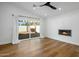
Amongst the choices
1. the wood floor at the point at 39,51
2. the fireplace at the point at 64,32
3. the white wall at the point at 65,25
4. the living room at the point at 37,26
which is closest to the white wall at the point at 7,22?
the living room at the point at 37,26

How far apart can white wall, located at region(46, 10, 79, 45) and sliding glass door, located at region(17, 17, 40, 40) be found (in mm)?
1063

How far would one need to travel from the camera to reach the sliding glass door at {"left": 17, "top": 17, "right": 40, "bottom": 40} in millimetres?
5831

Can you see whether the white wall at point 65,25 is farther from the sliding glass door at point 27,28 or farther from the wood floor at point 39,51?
the sliding glass door at point 27,28

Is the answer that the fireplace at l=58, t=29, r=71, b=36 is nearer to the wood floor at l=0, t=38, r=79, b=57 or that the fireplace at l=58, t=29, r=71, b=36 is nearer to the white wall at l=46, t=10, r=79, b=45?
the white wall at l=46, t=10, r=79, b=45

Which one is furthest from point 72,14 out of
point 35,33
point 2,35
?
point 2,35

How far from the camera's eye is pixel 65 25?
17.8 ft

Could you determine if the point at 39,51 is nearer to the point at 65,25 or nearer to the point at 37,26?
the point at 65,25

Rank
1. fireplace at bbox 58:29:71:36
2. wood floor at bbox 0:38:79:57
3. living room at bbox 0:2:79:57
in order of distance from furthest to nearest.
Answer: fireplace at bbox 58:29:71:36
living room at bbox 0:2:79:57
wood floor at bbox 0:38:79:57

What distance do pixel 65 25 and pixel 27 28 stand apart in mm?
2903

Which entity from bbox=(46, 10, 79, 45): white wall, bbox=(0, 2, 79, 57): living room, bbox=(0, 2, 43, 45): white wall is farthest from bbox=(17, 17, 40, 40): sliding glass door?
bbox=(46, 10, 79, 45): white wall

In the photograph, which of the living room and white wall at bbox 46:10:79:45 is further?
white wall at bbox 46:10:79:45

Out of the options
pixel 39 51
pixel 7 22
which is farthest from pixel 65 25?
pixel 7 22

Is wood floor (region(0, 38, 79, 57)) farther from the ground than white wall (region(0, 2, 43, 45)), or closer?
closer

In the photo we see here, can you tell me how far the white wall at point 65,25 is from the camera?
475 centimetres
